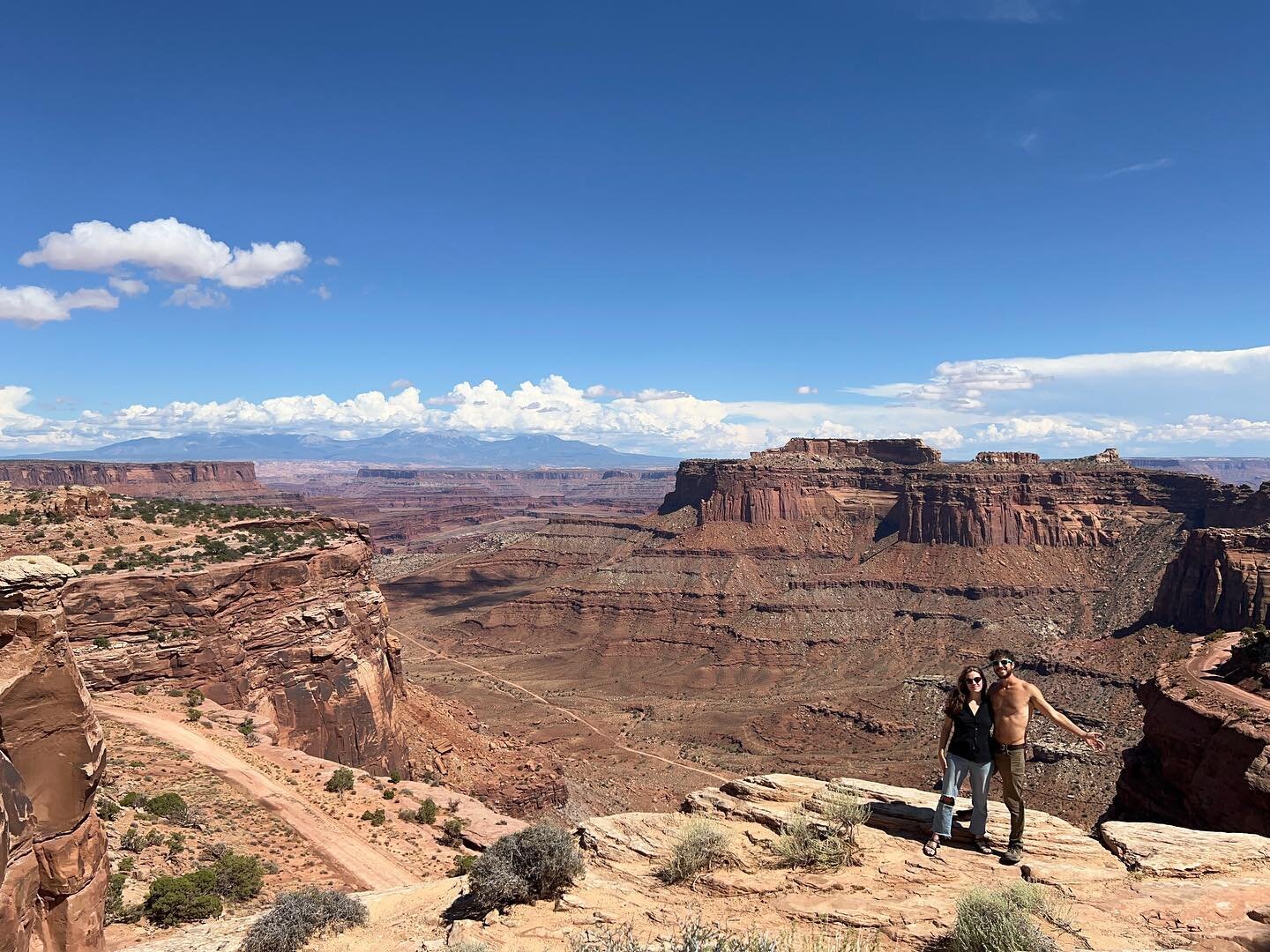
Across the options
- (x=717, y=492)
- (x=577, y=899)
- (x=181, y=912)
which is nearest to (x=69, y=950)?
(x=577, y=899)

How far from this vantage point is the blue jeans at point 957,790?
10070 mm

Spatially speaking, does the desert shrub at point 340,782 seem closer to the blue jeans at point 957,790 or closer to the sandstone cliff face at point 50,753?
the sandstone cliff face at point 50,753

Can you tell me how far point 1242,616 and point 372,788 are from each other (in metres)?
66.0

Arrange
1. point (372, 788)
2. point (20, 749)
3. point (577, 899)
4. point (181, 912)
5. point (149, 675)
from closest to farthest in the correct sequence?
point (20, 749)
point (577, 899)
point (181, 912)
point (372, 788)
point (149, 675)

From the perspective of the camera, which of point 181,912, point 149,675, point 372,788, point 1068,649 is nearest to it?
point 181,912

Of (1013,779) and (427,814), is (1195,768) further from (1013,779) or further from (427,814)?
(427,814)

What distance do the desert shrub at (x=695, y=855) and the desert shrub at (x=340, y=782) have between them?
18562 millimetres

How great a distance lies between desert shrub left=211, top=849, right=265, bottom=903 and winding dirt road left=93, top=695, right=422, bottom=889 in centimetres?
258

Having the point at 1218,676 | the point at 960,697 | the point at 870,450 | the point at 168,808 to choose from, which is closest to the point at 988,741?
the point at 960,697

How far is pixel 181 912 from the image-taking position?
50.1 ft

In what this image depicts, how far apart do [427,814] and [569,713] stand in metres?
51.2

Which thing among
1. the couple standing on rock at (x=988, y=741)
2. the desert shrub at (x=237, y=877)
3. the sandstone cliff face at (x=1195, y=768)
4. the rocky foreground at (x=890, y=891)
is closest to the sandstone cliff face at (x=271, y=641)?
the desert shrub at (x=237, y=877)

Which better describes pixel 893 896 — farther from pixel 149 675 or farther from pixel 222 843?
pixel 149 675

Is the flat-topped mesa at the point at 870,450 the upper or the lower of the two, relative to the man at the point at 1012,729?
upper
